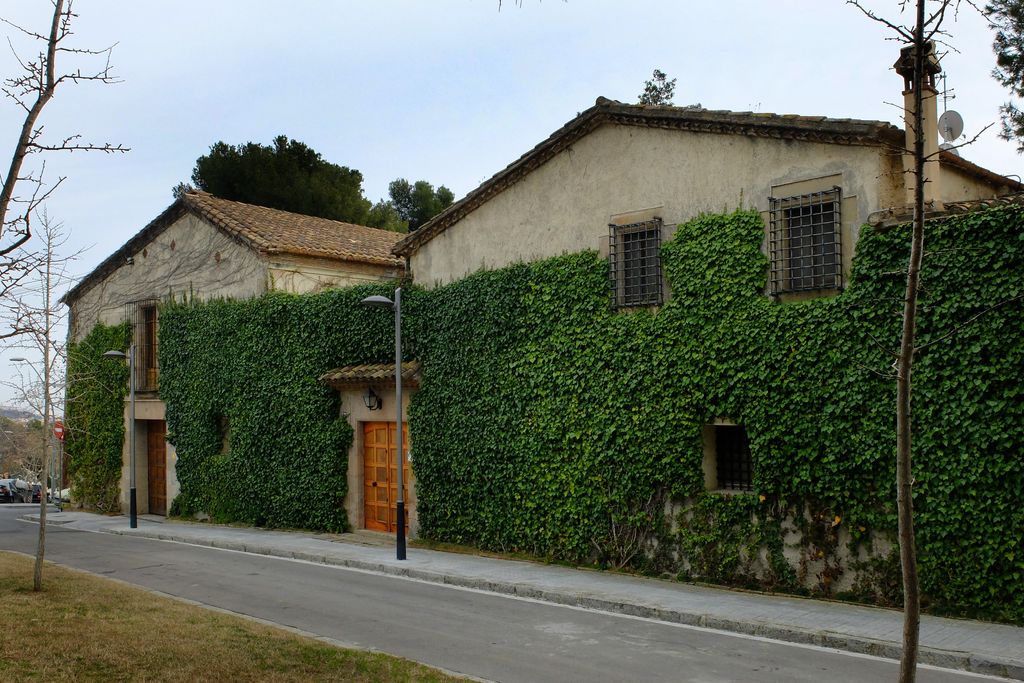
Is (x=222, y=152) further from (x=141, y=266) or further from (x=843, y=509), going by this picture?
(x=843, y=509)

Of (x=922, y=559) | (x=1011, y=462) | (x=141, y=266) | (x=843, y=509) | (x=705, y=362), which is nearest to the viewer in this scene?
(x=1011, y=462)

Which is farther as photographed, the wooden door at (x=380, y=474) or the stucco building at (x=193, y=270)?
the stucco building at (x=193, y=270)

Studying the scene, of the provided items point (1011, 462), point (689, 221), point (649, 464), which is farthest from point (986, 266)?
point (649, 464)

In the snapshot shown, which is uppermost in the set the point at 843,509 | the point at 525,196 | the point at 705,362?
the point at 525,196

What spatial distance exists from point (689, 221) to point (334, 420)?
32.2 feet

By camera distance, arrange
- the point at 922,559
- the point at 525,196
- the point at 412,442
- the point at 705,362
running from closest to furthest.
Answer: the point at 922,559 → the point at 705,362 → the point at 525,196 → the point at 412,442

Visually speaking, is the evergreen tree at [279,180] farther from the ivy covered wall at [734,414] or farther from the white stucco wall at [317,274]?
the ivy covered wall at [734,414]

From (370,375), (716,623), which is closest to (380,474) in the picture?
(370,375)

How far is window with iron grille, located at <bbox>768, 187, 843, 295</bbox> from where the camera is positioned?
11961mm

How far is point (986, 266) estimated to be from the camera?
10383mm

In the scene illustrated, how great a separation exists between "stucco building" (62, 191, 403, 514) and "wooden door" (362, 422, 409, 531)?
412cm

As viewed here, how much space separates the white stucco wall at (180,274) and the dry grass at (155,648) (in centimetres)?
1258

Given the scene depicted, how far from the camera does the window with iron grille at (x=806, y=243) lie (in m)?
12.0

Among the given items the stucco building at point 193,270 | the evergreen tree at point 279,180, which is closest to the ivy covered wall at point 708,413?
the stucco building at point 193,270
